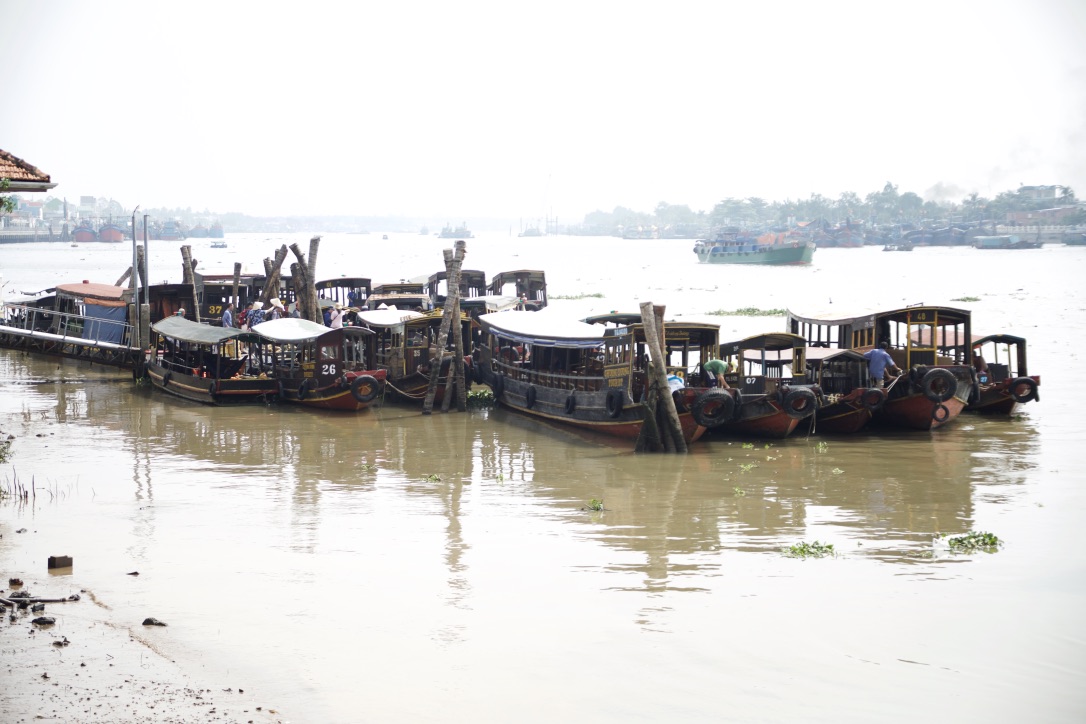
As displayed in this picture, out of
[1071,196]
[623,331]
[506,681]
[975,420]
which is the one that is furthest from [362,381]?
[1071,196]

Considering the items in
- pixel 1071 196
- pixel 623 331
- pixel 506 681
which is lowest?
pixel 506 681

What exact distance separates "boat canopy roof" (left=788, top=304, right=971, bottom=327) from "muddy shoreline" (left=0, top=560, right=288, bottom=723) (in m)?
15.0

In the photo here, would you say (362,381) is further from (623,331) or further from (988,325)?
(988,325)

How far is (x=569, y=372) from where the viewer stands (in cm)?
2066

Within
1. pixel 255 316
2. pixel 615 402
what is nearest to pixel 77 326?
pixel 255 316

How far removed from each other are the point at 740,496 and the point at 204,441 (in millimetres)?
9907

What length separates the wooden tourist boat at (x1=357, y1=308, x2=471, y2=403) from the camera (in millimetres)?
23125

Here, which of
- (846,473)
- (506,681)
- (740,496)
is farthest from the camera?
(846,473)

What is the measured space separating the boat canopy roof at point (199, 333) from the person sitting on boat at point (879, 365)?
1245cm

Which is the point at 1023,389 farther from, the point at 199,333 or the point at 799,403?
the point at 199,333

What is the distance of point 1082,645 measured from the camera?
30.4ft

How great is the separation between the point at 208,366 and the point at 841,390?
13.8 meters

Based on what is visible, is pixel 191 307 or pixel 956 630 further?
pixel 191 307

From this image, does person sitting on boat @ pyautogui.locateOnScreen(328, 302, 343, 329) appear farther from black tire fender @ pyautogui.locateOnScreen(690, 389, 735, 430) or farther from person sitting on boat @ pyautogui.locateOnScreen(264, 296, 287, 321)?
black tire fender @ pyautogui.locateOnScreen(690, 389, 735, 430)
